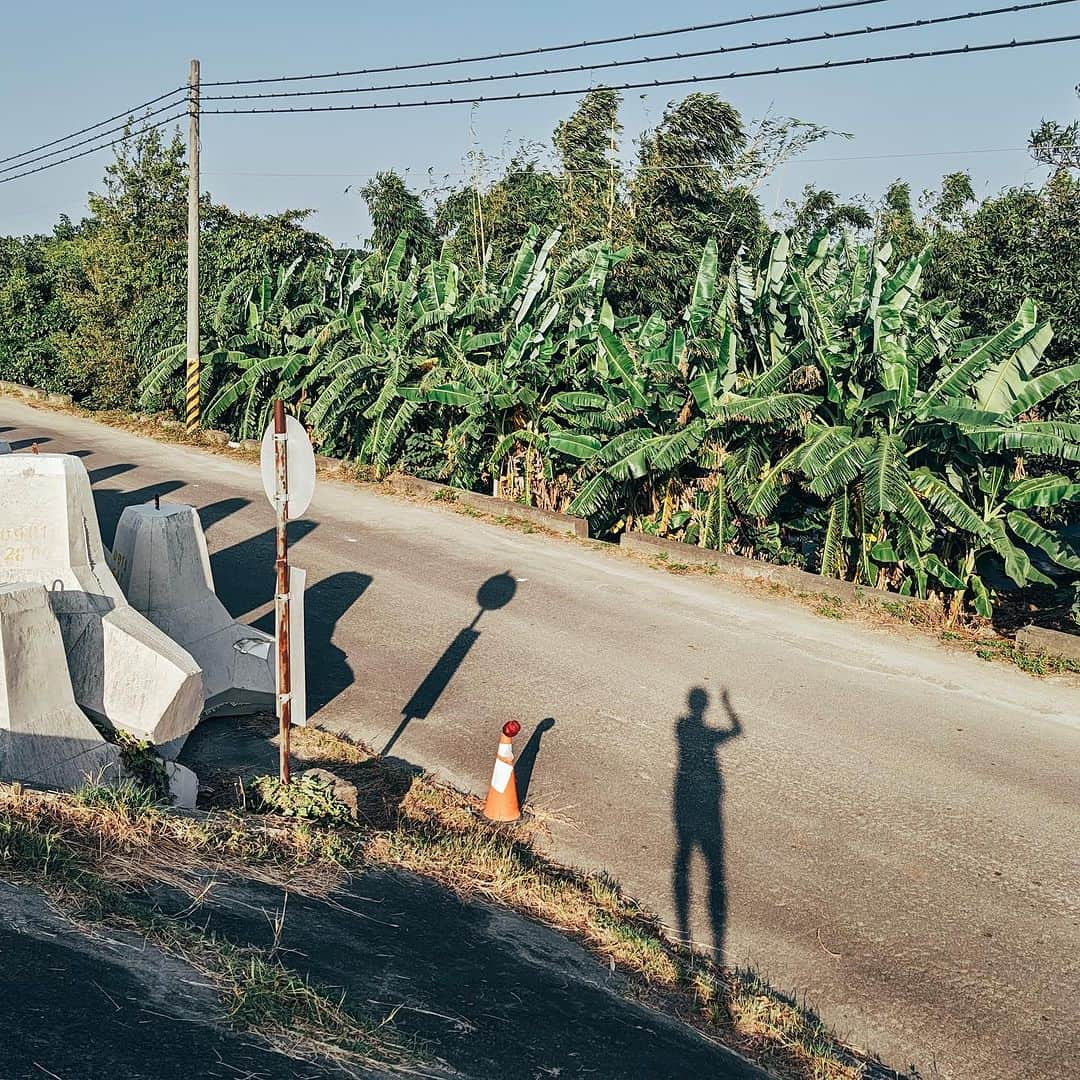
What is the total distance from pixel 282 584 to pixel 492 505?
9.33m

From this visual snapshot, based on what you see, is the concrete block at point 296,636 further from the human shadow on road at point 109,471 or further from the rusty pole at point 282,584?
the human shadow on road at point 109,471

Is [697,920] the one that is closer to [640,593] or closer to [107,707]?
[107,707]

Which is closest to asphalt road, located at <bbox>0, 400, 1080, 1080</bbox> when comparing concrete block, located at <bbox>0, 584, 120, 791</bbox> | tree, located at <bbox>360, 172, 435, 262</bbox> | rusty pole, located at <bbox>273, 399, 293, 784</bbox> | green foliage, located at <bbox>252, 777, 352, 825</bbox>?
green foliage, located at <bbox>252, 777, 352, 825</bbox>

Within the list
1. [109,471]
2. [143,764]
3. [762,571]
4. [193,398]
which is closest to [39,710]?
[143,764]

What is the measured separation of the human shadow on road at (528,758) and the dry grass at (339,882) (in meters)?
0.53

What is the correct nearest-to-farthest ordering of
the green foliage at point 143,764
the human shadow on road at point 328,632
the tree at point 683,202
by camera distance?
the green foliage at point 143,764 → the human shadow on road at point 328,632 → the tree at point 683,202

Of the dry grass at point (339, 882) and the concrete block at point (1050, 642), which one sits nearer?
the dry grass at point (339, 882)

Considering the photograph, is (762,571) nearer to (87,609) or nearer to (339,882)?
(87,609)

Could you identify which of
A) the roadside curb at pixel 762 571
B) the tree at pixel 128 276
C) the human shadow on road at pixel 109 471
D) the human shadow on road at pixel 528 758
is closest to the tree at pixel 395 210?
the tree at pixel 128 276

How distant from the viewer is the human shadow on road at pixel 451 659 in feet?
28.9

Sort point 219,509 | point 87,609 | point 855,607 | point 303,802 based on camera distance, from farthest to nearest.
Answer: point 219,509 < point 855,607 < point 87,609 < point 303,802

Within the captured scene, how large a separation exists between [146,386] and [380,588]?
12.1 m

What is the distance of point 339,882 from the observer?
5578 millimetres

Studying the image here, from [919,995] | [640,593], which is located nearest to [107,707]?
[919,995]
